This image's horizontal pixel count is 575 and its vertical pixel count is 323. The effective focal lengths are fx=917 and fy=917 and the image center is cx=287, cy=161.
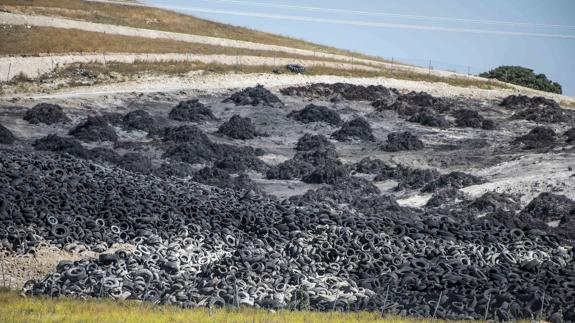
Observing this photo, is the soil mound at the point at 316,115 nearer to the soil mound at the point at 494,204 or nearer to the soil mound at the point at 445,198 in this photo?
the soil mound at the point at 445,198

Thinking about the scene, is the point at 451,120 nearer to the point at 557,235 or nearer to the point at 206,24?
the point at 557,235

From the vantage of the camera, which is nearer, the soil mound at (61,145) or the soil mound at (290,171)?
the soil mound at (61,145)

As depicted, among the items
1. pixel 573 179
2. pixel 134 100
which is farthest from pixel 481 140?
pixel 134 100

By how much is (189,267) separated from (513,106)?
166 feet

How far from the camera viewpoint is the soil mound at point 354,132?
62188 mm

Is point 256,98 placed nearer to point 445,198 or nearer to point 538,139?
point 538,139

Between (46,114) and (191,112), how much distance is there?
10477mm

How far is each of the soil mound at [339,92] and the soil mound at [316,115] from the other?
6.34 meters

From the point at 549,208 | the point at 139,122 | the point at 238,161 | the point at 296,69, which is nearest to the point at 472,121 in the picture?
the point at 296,69

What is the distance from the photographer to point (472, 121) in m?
66.6

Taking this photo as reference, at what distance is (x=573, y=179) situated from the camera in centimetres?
4256

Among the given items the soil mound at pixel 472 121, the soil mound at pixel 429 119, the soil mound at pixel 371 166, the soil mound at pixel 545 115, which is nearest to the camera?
the soil mound at pixel 371 166

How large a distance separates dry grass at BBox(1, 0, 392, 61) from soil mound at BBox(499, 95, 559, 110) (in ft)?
113

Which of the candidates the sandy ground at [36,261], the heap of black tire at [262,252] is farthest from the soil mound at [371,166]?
the sandy ground at [36,261]
